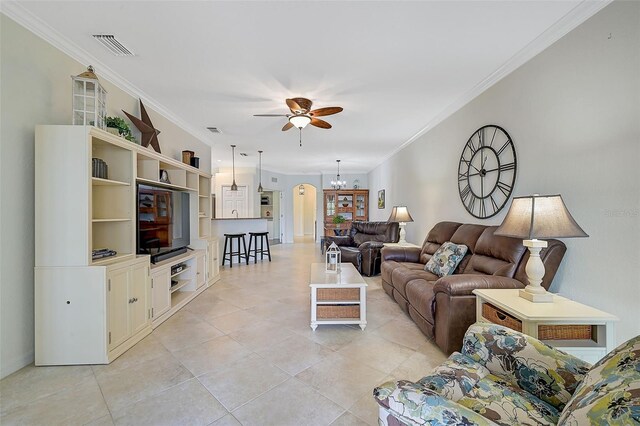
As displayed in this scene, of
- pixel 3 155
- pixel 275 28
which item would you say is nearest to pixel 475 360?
pixel 275 28

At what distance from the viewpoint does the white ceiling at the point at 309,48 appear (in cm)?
190

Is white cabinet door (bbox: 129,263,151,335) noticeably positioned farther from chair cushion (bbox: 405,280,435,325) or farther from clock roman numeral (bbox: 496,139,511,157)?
clock roman numeral (bbox: 496,139,511,157)

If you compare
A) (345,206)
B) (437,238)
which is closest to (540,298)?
(437,238)

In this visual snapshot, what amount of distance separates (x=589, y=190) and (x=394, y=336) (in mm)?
2001

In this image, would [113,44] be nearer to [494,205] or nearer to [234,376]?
[234,376]

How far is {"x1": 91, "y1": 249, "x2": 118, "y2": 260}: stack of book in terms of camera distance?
2.27 meters

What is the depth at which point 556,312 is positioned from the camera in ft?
5.21

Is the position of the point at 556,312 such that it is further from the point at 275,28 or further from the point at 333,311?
the point at 275,28

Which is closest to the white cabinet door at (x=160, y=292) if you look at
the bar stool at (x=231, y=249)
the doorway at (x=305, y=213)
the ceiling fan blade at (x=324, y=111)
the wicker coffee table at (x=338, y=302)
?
the wicker coffee table at (x=338, y=302)

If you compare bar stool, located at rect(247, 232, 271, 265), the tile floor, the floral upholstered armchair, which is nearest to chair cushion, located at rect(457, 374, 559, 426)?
the floral upholstered armchair

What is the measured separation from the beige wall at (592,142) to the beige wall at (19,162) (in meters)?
4.00

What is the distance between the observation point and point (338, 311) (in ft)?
9.43

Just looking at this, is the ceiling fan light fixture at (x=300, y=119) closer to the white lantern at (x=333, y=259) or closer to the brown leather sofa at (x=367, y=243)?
the white lantern at (x=333, y=259)

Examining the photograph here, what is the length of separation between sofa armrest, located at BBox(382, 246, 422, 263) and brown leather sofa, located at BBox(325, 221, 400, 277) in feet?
3.00
